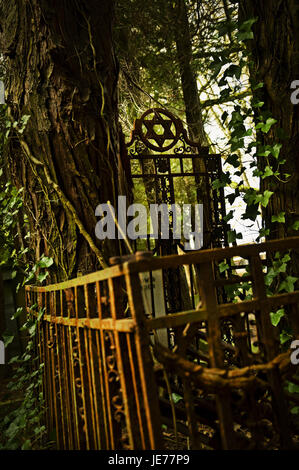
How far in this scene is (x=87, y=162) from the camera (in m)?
3.05

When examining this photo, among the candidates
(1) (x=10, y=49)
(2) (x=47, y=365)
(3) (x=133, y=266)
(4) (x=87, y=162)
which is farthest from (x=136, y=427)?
(1) (x=10, y=49)

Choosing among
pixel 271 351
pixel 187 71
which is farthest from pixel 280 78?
pixel 187 71

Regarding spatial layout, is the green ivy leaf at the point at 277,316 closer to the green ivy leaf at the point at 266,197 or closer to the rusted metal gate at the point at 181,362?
the green ivy leaf at the point at 266,197

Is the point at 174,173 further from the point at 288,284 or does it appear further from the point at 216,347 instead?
the point at 216,347

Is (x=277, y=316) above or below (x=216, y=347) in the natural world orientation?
below

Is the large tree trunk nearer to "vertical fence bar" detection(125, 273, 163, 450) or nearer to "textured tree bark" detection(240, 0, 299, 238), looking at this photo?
"textured tree bark" detection(240, 0, 299, 238)

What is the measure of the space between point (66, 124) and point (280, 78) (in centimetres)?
176

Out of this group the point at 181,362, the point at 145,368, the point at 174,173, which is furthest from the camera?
the point at 174,173

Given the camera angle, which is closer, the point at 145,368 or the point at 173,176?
the point at 145,368

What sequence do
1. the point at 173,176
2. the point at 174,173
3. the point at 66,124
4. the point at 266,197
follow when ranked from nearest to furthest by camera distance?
the point at 66,124 < the point at 266,197 < the point at 173,176 < the point at 174,173
